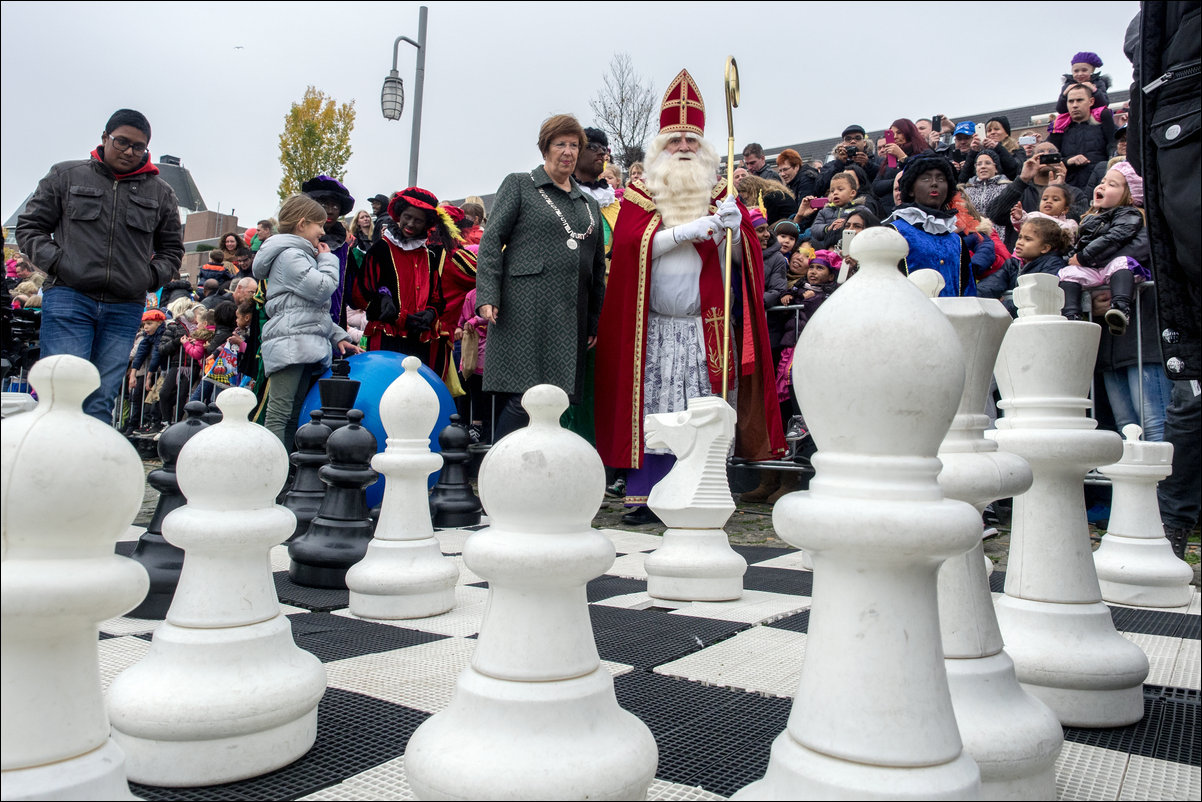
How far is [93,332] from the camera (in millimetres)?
3709

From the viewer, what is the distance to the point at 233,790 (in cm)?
105

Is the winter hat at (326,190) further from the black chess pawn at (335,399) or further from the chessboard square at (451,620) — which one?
the chessboard square at (451,620)

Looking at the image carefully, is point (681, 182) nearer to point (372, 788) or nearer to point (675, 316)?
point (675, 316)

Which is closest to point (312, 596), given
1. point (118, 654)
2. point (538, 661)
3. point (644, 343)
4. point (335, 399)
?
point (118, 654)

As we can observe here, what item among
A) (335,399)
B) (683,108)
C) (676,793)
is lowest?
(676,793)

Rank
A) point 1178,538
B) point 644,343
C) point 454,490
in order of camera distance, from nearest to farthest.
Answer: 1. point 1178,538
2. point 454,490
3. point 644,343

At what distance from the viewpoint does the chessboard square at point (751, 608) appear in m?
2.06

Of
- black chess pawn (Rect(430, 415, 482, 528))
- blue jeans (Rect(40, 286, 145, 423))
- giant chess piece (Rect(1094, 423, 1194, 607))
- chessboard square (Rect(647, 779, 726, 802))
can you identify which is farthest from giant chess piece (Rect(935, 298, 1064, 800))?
blue jeans (Rect(40, 286, 145, 423))

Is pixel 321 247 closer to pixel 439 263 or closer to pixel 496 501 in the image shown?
pixel 439 263

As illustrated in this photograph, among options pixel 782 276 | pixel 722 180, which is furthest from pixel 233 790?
pixel 782 276

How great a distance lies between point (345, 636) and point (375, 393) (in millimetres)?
1997

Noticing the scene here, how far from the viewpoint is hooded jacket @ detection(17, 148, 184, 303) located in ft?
11.8

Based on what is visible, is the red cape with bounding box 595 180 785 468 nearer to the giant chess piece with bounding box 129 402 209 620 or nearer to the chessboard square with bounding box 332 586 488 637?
the chessboard square with bounding box 332 586 488 637

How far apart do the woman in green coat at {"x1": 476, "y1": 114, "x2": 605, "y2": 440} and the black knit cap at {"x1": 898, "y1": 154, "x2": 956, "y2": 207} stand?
60.7 inches
